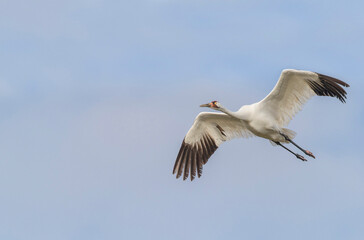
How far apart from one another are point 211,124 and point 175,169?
1.99m

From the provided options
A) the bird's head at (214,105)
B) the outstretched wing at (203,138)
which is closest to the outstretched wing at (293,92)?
the bird's head at (214,105)

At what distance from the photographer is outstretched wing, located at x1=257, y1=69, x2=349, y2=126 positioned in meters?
26.3

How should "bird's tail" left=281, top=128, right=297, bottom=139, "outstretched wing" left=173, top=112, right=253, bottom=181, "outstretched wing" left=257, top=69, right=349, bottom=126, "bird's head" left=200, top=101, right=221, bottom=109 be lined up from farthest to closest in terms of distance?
"outstretched wing" left=173, top=112, right=253, bottom=181 → "bird's head" left=200, top=101, right=221, bottom=109 → "bird's tail" left=281, top=128, right=297, bottom=139 → "outstretched wing" left=257, top=69, right=349, bottom=126

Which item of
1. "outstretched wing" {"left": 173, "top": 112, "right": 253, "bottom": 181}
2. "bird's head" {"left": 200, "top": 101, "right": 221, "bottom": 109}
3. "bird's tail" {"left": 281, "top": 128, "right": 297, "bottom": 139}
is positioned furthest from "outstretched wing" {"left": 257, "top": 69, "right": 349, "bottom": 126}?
"outstretched wing" {"left": 173, "top": 112, "right": 253, "bottom": 181}

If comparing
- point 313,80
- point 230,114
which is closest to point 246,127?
point 230,114

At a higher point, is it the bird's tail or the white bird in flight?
the white bird in flight

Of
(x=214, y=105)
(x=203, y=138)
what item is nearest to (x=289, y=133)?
(x=214, y=105)

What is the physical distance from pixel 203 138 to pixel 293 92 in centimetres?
405

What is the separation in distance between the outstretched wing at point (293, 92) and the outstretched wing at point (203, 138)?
171 cm

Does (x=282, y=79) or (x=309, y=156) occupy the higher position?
(x=282, y=79)

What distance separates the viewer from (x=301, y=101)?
2730 cm

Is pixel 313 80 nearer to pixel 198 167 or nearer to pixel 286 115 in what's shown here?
pixel 286 115

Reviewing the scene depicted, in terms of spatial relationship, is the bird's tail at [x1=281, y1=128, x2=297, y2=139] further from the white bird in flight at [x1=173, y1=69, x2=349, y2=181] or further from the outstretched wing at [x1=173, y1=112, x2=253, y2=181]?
the outstretched wing at [x1=173, y1=112, x2=253, y2=181]

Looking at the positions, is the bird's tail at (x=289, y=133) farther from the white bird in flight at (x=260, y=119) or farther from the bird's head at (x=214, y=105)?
the bird's head at (x=214, y=105)
